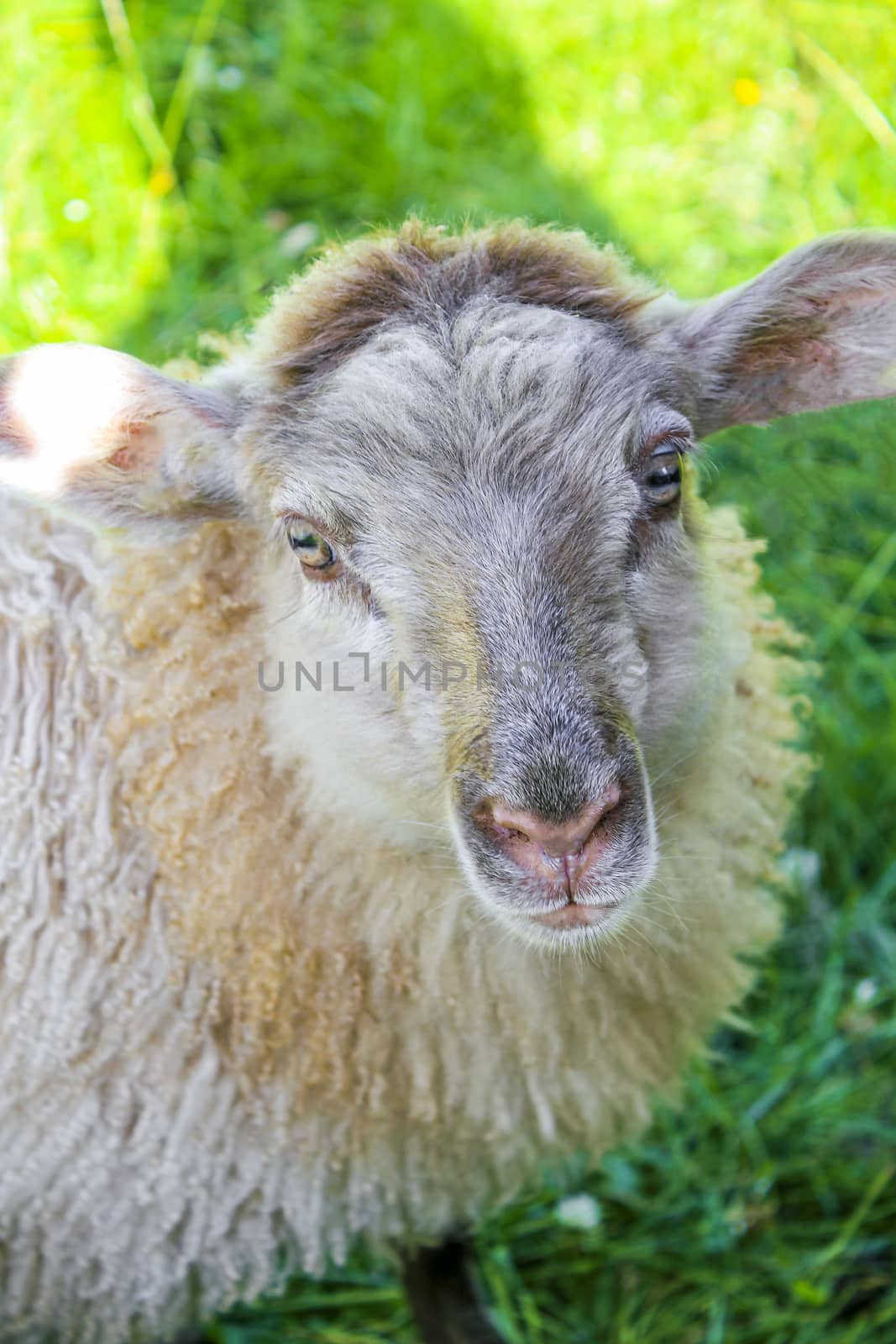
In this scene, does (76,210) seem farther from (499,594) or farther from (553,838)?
(553,838)

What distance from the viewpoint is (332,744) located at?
2.40 meters

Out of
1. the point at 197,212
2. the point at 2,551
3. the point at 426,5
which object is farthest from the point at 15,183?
the point at 2,551

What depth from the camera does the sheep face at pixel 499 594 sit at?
6.67ft

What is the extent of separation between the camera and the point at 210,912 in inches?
98.7

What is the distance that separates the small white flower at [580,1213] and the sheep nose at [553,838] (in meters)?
1.81

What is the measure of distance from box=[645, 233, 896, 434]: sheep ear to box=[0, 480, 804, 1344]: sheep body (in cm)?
28

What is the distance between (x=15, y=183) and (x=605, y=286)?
2.79m

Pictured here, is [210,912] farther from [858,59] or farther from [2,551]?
[858,59]

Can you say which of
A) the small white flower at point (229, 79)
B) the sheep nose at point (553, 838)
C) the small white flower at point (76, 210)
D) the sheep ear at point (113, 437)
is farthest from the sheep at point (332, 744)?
the small white flower at point (229, 79)

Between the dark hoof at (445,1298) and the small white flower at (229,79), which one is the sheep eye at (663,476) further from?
the small white flower at (229,79)

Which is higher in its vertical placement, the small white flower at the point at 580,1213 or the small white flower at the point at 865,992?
the small white flower at the point at 865,992

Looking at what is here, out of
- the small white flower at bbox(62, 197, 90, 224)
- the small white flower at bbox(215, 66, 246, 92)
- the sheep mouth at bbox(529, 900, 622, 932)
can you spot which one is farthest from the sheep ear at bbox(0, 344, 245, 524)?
the small white flower at bbox(215, 66, 246, 92)

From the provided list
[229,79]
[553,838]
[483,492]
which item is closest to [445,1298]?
[553,838]

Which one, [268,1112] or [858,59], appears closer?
[268,1112]
